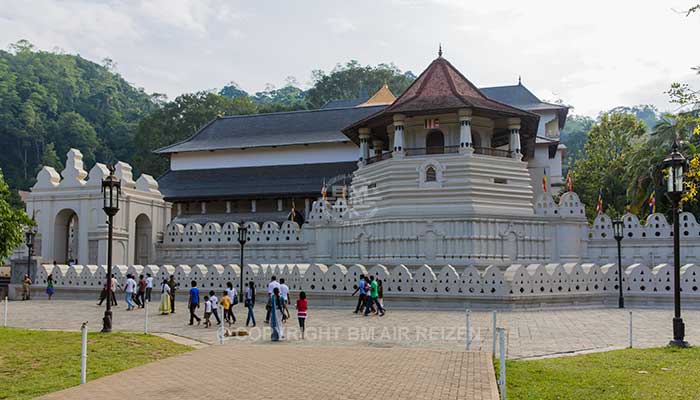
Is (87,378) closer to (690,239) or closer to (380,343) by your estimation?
(380,343)

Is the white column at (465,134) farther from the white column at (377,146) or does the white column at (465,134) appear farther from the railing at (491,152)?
the white column at (377,146)

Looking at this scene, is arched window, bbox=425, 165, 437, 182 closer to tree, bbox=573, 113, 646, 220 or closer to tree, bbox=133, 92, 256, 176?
tree, bbox=573, 113, 646, 220

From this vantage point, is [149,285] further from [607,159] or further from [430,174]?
[607,159]

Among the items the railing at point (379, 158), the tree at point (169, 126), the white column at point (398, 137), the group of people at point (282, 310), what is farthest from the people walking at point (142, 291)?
the tree at point (169, 126)

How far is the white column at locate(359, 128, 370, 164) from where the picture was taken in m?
37.8

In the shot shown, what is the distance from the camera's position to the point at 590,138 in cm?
5591

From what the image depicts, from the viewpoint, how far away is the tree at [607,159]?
47219 mm

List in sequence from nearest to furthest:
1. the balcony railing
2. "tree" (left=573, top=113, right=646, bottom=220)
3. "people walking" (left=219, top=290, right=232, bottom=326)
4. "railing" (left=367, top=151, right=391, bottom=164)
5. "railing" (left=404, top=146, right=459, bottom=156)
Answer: "people walking" (left=219, top=290, right=232, bottom=326), "railing" (left=404, top=146, right=459, bottom=156), the balcony railing, "railing" (left=367, top=151, right=391, bottom=164), "tree" (left=573, top=113, right=646, bottom=220)

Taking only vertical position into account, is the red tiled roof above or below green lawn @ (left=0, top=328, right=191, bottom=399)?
above

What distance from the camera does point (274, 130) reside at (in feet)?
168

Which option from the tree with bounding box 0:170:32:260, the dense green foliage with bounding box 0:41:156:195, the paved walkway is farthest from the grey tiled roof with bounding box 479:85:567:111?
the dense green foliage with bounding box 0:41:156:195

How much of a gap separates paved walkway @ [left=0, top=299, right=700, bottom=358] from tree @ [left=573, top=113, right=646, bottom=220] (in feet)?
86.8

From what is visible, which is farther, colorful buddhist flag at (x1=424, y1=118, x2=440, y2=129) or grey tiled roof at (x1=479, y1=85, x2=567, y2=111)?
grey tiled roof at (x1=479, y1=85, x2=567, y2=111)

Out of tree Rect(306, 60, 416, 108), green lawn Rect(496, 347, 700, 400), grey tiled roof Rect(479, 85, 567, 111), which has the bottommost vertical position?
green lawn Rect(496, 347, 700, 400)
